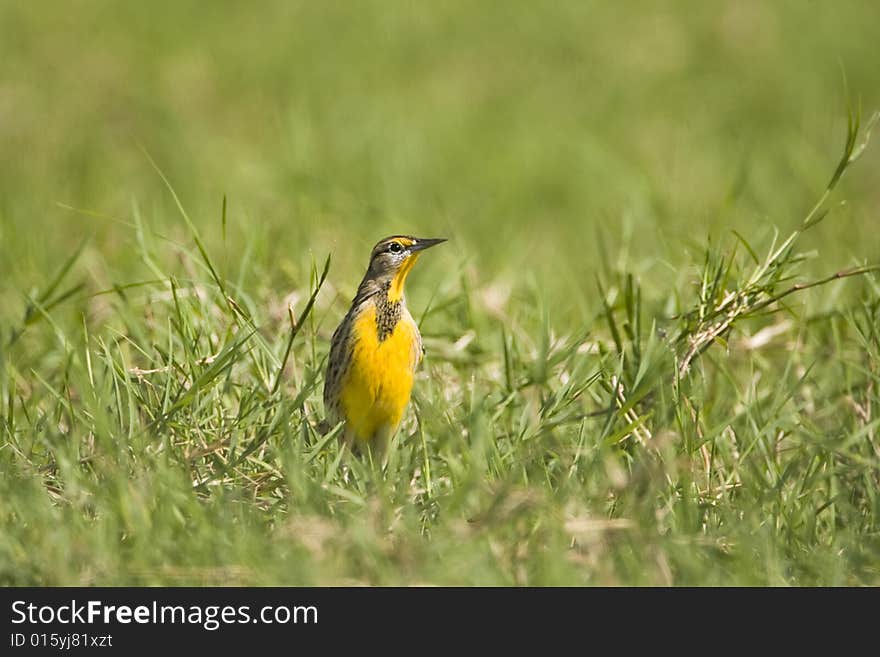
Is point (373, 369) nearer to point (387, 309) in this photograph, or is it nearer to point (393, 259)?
point (387, 309)

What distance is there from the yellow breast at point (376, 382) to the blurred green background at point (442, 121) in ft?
6.90

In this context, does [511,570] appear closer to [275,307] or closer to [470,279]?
[275,307]

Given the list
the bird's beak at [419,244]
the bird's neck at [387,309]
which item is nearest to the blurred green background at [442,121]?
the bird's beak at [419,244]

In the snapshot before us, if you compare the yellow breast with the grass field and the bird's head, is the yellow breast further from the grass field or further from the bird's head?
the bird's head

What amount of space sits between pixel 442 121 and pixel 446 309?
4755 millimetres

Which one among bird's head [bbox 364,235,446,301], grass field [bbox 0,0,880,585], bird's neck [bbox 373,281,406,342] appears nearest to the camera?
grass field [bbox 0,0,880,585]

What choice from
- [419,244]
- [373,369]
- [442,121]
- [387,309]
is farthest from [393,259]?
[442,121]

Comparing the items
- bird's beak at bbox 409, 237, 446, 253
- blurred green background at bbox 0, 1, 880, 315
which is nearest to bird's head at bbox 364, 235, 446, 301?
bird's beak at bbox 409, 237, 446, 253

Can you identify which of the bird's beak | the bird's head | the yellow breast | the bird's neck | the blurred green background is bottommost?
the yellow breast

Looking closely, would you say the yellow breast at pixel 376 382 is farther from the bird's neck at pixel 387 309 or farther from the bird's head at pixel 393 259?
the bird's head at pixel 393 259

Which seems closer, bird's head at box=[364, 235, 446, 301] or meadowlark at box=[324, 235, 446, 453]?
meadowlark at box=[324, 235, 446, 453]

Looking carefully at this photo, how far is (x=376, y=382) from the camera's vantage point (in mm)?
4641

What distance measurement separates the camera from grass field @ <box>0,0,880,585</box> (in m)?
3.70
